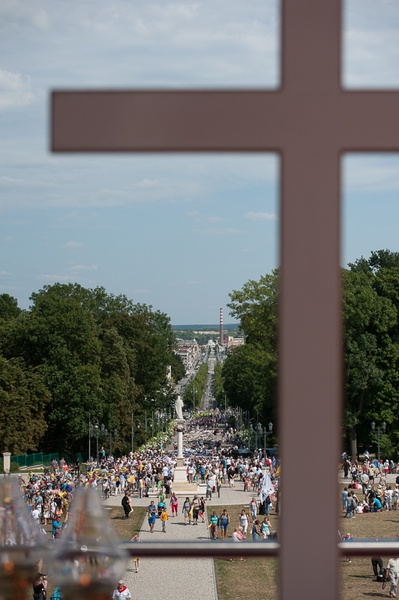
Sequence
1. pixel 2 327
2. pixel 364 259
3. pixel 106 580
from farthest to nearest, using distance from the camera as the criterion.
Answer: pixel 364 259 → pixel 2 327 → pixel 106 580

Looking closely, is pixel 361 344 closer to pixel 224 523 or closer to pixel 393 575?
pixel 224 523

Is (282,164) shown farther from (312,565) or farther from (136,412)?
(136,412)

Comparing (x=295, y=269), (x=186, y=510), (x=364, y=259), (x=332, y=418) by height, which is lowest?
(x=186, y=510)

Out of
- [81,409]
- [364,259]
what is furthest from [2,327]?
[364,259]

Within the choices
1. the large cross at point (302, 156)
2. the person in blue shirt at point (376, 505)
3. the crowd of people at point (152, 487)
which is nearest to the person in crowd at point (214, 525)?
the crowd of people at point (152, 487)

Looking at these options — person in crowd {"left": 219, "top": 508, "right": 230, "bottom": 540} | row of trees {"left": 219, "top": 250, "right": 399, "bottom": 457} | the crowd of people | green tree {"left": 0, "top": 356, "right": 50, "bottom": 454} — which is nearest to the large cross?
the crowd of people

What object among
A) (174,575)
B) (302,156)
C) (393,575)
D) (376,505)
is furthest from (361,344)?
(302,156)

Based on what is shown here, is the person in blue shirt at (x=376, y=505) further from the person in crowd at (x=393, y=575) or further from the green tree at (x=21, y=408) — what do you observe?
the green tree at (x=21, y=408)

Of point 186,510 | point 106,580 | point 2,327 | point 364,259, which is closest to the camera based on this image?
point 106,580
